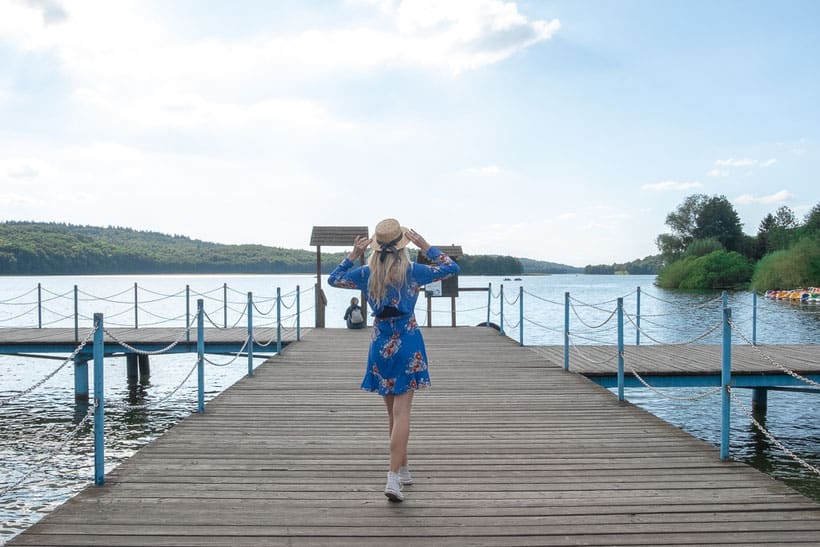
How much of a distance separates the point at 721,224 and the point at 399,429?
86.0m

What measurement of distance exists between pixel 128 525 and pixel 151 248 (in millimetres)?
116383

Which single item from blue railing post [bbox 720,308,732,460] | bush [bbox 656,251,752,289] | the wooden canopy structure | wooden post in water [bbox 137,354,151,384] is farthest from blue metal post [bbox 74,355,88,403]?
bush [bbox 656,251,752,289]

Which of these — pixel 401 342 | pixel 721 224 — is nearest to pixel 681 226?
pixel 721 224

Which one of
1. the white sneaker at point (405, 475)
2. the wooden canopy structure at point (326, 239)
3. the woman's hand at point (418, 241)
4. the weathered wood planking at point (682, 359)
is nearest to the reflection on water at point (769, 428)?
the weathered wood planking at point (682, 359)

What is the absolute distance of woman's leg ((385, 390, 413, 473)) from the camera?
430 centimetres

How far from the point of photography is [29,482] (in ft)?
28.9

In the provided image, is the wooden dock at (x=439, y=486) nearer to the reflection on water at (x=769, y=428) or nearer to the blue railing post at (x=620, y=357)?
the blue railing post at (x=620, y=357)

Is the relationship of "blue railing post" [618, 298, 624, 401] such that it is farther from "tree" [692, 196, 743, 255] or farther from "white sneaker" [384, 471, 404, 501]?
"tree" [692, 196, 743, 255]

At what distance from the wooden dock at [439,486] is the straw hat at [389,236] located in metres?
1.63

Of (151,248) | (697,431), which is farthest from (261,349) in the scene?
(151,248)

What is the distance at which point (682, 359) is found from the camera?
1158 cm

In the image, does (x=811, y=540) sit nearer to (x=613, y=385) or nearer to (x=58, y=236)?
(x=613, y=385)

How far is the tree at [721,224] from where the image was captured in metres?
80.6

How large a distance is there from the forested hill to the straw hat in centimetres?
7292
